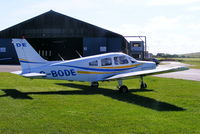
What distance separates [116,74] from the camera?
1517cm

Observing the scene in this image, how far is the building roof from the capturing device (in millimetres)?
45625

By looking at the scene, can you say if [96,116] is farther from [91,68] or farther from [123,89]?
[91,68]

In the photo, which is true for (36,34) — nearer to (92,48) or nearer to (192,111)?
(92,48)

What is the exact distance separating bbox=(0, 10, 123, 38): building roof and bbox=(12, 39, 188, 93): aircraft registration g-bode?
101 feet

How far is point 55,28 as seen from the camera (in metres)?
45.9

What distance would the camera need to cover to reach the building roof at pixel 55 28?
4562cm

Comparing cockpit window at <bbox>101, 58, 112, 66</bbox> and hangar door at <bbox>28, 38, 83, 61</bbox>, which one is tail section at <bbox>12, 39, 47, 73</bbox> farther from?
hangar door at <bbox>28, 38, 83, 61</bbox>

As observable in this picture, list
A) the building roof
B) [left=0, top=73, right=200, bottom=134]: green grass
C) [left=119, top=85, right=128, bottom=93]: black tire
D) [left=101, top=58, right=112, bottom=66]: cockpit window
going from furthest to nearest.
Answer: the building roof < [left=101, top=58, right=112, bottom=66]: cockpit window < [left=119, top=85, right=128, bottom=93]: black tire < [left=0, top=73, right=200, bottom=134]: green grass

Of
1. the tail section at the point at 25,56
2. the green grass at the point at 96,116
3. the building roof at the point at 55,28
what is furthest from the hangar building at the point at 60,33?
the green grass at the point at 96,116

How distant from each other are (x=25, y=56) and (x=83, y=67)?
10.4 ft

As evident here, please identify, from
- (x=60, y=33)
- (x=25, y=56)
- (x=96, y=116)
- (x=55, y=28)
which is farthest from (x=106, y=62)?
(x=55, y=28)

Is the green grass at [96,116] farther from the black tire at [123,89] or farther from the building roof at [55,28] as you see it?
the building roof at [55,28]

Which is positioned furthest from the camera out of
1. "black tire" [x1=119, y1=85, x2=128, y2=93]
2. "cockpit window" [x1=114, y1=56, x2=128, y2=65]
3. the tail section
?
"cockpit window" [x1=114, y1=56, x2=128, y2=65]

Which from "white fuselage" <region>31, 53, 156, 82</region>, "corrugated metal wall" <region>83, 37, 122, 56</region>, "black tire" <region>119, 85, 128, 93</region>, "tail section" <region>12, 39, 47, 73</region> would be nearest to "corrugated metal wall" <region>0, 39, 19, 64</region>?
"corrugated metal wall" <region>83, 37, 122, 56</region>
